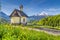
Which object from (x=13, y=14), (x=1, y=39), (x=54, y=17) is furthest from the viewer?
(x=54, y=17)

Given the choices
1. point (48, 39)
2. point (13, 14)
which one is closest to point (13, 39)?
point (48, 39)

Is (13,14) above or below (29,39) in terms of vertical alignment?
above

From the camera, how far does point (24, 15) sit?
18578 mm

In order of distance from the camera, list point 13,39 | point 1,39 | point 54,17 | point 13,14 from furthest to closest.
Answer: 1. point 54,17
2. point 13,14
3. point 1,39
4. point 13,39

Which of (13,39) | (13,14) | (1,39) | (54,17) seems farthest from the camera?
(54,17)

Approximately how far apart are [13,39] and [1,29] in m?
1.26

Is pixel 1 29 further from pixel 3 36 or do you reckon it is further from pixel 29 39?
pixel 29 39

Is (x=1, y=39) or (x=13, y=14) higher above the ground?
(x=13, y=14)

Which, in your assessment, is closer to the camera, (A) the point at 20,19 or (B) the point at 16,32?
(B) the point at 16,32

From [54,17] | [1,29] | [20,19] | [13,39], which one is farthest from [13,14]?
[54,17]

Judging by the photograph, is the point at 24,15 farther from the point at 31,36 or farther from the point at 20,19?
the point at 31,36

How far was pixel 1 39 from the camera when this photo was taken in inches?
298

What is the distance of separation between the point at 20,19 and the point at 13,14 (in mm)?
1002

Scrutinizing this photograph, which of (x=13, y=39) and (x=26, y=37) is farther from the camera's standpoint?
(x=26, y=37)
